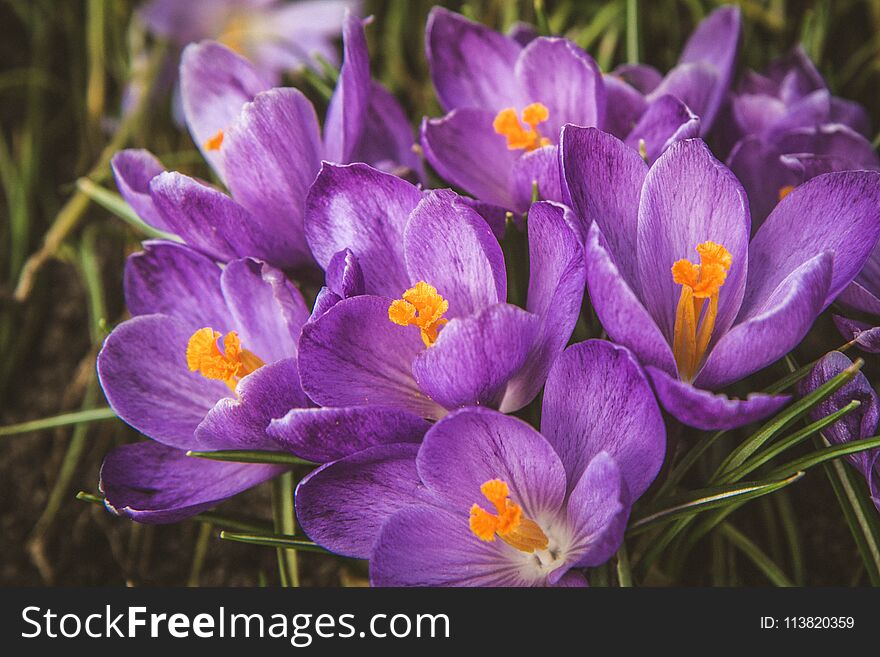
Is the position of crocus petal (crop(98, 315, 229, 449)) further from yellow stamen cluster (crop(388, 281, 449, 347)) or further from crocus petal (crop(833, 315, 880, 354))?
crocus petal (crop(833, 315, 880, 354))

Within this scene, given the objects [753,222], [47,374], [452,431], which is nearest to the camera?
[452,431]

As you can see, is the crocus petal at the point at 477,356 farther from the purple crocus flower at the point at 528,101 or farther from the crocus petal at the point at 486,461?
the purple crocus flower at the point at 528,101

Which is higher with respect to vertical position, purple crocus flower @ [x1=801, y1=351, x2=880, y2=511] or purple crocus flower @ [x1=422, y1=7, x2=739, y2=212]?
purple crocus flower @ [x1=422, y1=7, x2=739, y2=212]

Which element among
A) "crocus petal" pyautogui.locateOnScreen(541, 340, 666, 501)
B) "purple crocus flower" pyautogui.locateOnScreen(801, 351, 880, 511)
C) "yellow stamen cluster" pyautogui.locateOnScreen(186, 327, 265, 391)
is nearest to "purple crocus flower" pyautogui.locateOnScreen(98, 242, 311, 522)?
"yellow stamen cluster" pyautogui.locateOnScreen(186, 327, 265, 391)

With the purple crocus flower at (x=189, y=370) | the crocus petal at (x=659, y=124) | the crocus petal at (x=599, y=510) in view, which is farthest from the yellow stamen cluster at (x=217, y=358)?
the crocus petal at (x=659, y=124)

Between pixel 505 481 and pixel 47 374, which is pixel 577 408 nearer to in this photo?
pixel 505 481

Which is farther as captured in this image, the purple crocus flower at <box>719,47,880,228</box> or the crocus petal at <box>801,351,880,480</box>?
the purple crocus flower at <box>719,47,880,228</box>

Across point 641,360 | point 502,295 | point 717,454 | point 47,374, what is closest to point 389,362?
point 502,295
